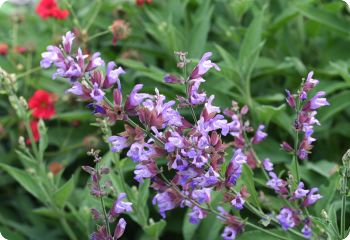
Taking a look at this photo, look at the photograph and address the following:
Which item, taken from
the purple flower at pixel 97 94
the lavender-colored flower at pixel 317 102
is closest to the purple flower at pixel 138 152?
the purple flower at pixel 97 94

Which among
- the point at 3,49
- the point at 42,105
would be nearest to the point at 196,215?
the point at 42,105

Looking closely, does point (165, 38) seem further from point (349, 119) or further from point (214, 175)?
point (214, 175)

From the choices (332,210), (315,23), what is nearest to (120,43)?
(315,23)

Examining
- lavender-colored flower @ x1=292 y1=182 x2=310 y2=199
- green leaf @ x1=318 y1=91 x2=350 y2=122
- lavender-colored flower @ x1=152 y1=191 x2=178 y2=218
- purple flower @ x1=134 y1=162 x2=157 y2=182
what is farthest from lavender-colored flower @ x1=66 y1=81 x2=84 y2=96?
green leaf @ x1=318 y1=91 x2=350 y2=122

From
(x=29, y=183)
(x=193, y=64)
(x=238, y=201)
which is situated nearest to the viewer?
(x=238, y=201)

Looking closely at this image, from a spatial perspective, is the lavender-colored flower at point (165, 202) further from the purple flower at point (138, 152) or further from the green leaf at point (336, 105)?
the green leaf at point (336, 105)

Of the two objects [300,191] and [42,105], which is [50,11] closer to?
[42,105]

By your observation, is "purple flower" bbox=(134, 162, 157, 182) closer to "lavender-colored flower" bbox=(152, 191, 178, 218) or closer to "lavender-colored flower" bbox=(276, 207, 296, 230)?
"lavender-colored flower" bbox=(152, 191, 178, 218)
